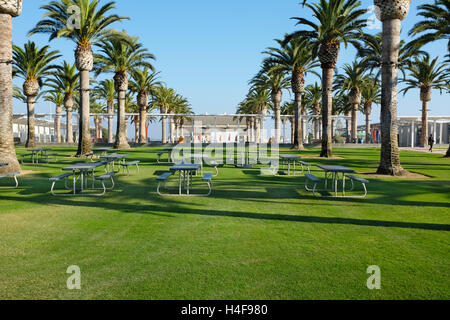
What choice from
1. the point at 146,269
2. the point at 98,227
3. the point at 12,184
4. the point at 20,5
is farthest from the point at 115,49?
the point at 146,269

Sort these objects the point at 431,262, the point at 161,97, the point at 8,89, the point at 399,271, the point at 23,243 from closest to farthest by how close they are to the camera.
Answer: the point at 399,271 < the point at 431,262 < the point at 23,243 < the point at 8,89 < the point at 161,97

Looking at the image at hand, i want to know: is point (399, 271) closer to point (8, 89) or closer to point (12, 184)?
point (12, 184)

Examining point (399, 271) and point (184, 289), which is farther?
point (399, 271)

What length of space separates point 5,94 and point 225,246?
38.4 feet

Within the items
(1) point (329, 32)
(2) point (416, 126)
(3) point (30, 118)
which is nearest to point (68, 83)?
(3) point (30, 118)

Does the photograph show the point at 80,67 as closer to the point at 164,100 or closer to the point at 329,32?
the point at 329,32

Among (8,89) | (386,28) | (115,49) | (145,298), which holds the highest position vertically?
(115,49)

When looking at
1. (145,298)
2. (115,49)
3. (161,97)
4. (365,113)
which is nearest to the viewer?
(145,298)

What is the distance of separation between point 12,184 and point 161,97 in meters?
43.7

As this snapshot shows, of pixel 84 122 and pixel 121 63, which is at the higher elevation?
pixel 121 63

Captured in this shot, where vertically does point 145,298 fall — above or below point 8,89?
below

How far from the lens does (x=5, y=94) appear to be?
41.2ft

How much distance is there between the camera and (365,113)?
49094mm

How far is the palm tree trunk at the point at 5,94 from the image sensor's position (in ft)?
40.8
